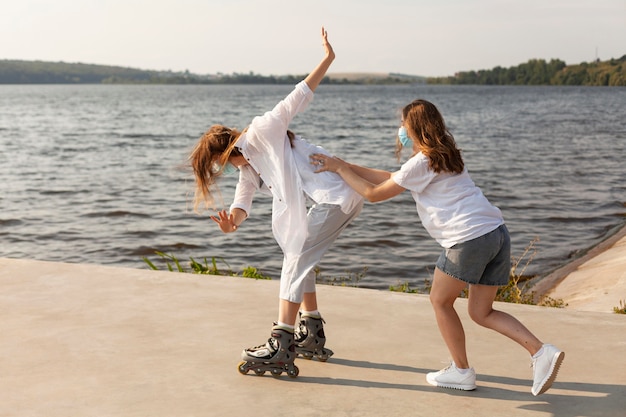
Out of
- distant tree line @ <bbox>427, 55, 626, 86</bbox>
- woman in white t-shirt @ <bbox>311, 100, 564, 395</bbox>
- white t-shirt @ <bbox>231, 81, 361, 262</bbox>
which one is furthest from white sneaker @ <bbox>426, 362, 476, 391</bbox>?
distant tree line @ <bbox>427, 55, 626, 86</bbox>

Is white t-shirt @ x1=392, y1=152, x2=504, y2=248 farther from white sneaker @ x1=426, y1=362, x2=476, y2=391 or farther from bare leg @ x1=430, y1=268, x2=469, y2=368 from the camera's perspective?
white sneaker @ x1=426, y1=362, x2=476, y2=391

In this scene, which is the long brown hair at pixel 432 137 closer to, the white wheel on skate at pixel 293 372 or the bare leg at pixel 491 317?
the bare leg at pixel 491 317

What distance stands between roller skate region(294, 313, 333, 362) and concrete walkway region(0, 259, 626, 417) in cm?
6

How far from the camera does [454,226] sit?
4230 mm

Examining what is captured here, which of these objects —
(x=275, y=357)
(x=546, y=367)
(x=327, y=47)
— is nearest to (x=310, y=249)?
(x=275, y=357)

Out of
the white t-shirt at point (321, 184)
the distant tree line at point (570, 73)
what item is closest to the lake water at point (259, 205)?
the white t-shirt at point (321, 184)

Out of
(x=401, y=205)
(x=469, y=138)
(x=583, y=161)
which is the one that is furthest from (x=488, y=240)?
(x=469, y=138)

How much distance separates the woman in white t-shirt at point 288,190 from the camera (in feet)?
15.1

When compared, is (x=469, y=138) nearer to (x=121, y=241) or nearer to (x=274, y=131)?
(x=121, y=241)

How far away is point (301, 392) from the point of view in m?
4.49

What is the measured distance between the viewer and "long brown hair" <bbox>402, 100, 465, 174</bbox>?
4195 mm

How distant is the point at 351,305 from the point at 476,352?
1.19 m

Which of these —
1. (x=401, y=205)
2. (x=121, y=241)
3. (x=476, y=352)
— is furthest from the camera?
(x=401, y=205)

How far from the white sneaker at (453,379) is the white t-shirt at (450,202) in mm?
741
